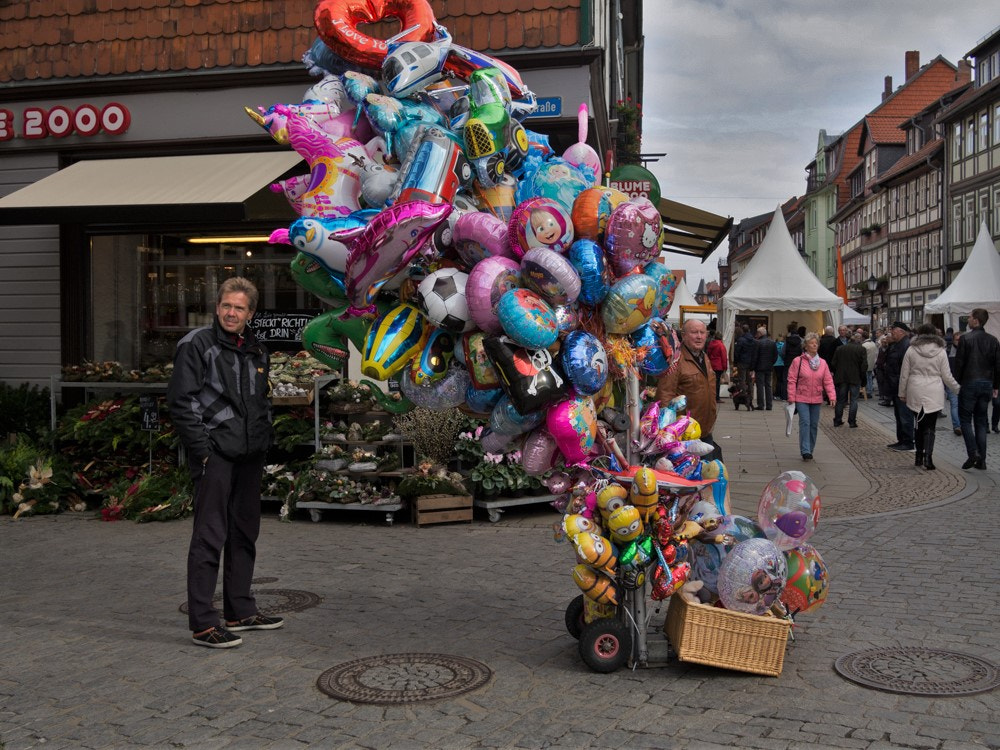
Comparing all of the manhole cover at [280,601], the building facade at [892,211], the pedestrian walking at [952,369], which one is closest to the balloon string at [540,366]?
the manhole cover at [280,601]

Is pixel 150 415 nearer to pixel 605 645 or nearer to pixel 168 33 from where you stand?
pixel 168 33

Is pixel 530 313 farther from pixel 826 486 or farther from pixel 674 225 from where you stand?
pixel 674 225

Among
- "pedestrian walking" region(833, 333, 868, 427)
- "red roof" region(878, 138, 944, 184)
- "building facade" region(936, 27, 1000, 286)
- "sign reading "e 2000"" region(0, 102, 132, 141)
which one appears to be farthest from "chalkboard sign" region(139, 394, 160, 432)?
"red roof" region(878, 138, 944, 184)

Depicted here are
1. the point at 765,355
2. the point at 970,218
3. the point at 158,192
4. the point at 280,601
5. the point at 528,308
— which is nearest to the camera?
the point at 528,308

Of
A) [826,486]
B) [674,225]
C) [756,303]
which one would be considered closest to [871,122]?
[756,303]

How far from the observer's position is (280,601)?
668 centimetres

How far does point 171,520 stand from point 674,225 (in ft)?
38.7

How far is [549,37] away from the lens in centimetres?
1136

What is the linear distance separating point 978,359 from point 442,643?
9926mm

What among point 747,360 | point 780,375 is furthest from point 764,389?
point 780,375

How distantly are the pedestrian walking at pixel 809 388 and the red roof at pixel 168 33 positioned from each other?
5842 mm

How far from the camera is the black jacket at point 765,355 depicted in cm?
2209

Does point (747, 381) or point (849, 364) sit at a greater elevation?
point (849, 364)

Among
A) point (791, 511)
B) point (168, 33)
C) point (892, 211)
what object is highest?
point (892, 211)
